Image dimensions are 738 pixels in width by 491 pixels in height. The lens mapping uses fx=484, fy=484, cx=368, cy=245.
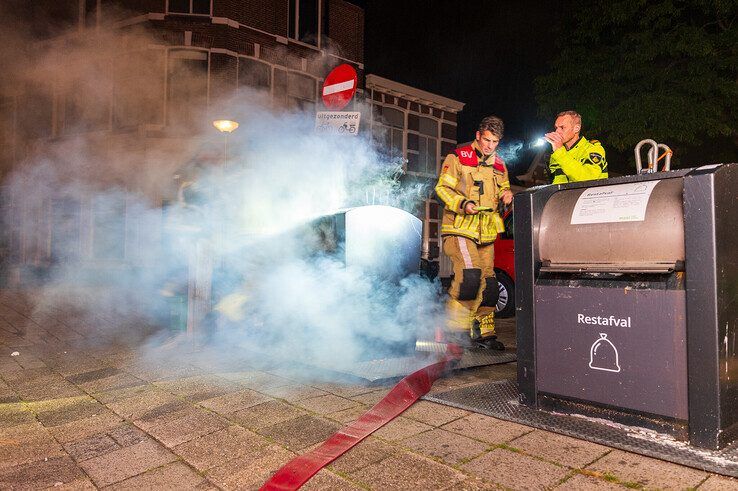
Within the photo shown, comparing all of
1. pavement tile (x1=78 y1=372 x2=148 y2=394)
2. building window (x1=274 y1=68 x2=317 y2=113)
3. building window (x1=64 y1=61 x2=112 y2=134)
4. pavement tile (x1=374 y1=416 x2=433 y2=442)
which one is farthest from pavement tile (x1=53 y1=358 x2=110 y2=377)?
building window (x1=274 y1=68 x2=317 y2=113)

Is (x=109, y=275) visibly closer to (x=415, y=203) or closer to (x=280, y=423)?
(x=280, y=423)

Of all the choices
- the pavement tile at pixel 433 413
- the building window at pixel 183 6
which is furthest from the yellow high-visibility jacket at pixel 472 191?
the building window at pixel 183 6

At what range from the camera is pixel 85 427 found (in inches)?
112

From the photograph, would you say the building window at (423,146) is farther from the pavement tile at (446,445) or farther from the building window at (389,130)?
the pavement tile at (446,445)

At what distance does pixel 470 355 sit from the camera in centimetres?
449

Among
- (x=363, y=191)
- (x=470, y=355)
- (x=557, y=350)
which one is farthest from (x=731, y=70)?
(x=557, y=350)

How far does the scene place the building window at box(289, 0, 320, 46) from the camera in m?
17.7

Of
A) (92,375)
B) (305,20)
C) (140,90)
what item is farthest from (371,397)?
(305,20)

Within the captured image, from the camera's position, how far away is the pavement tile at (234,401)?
3096mm

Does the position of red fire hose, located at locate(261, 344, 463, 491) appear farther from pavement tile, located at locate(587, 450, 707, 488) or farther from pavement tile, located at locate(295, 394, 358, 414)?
pavement tile, located at locate(587, 450, 707, 488)

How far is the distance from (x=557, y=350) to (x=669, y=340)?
23.4 inches

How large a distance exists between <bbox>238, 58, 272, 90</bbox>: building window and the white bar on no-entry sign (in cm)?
1051

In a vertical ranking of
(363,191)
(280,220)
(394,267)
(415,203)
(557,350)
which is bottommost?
(557,350)

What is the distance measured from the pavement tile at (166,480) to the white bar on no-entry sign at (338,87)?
5.29 m
